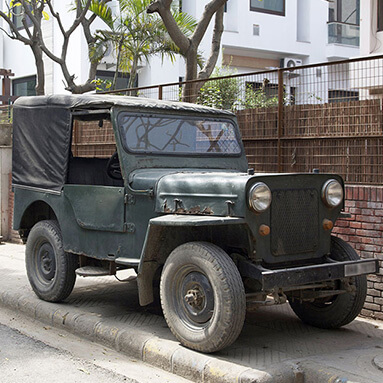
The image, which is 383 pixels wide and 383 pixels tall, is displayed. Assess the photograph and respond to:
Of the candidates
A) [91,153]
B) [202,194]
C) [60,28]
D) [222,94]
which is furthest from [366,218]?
[60,28]

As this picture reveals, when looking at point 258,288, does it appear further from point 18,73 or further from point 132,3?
point 18,73

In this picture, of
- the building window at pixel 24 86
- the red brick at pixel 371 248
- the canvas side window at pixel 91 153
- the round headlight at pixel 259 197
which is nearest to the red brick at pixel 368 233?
the red brick at pixel 371 248

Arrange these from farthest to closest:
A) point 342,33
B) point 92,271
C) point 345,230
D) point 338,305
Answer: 1. point 342,33
2. point 345,230
3. point 92,271
4. point 338,305

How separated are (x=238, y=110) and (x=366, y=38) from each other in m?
4.92

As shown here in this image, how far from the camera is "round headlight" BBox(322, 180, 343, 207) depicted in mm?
5945

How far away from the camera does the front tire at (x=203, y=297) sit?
17.1 ft

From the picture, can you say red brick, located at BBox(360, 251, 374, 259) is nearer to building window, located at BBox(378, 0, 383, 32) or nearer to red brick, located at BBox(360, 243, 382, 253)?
red brick, located at BBox(360, 243, 382, 253)

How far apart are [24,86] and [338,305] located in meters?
17.6

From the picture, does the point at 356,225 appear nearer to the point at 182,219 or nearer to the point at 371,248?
the point at 371,248

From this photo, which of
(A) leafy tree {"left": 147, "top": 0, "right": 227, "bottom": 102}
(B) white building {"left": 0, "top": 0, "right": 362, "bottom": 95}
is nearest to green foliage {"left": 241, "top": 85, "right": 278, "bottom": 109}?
(A) leafy tree {"left": 147, "top": 0, "right": 227, "bottom": 102}

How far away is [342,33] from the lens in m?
24.8

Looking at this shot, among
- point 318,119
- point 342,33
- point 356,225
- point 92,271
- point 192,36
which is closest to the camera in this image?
point 92,271

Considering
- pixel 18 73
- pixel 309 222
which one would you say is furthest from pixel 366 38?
pixel 18 73

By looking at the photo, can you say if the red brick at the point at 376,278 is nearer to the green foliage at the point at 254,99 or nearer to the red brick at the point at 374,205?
the red brick at the point at 374,205
